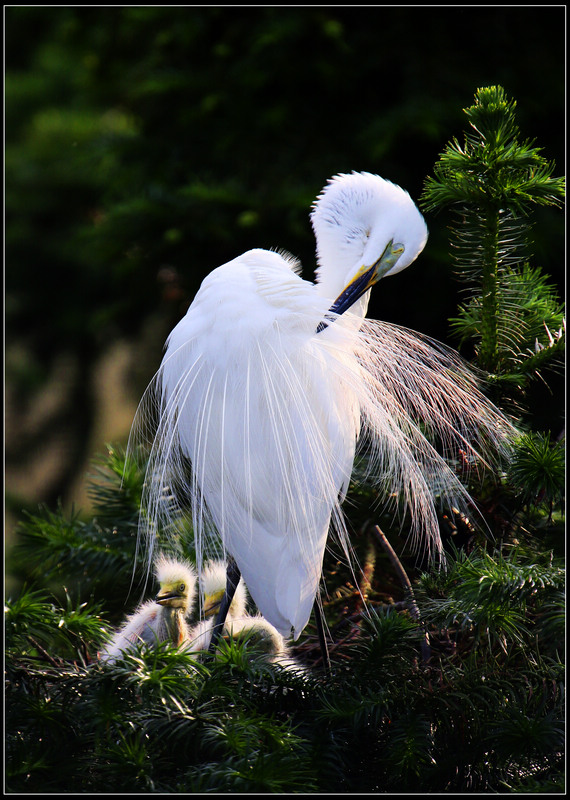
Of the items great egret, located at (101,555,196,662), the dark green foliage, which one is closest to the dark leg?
great egret, located at (101,555,196,662)

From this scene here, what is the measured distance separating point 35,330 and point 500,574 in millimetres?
3488

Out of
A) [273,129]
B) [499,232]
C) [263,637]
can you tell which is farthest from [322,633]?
[273,129]

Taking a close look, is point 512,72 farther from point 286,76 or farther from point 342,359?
point 342,359

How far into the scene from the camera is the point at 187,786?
0.79m

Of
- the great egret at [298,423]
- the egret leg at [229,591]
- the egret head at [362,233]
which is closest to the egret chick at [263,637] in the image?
the egret leg at [229,591]

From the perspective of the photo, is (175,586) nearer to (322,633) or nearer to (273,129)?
Answer: (322,633)

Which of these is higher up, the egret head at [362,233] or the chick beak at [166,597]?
the egret head at [362,233]

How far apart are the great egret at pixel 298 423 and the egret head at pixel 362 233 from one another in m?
0.13

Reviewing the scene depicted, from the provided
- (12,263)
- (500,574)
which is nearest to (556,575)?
(500,574)

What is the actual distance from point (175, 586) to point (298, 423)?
363 mm

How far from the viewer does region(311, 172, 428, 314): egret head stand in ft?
4.10

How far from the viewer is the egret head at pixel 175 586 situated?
3.94ft

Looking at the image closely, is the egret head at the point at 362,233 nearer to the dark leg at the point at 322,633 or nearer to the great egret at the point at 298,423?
the great egret at the point at 298,423

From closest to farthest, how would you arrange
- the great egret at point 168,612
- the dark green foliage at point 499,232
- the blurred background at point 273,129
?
the dark green foliage at point 499,232, the great egret at point 168,612, the blurred background at point 273,129
